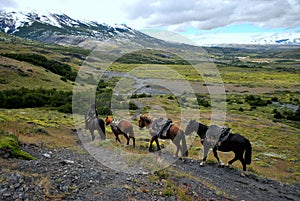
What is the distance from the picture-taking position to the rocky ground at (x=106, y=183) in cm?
809

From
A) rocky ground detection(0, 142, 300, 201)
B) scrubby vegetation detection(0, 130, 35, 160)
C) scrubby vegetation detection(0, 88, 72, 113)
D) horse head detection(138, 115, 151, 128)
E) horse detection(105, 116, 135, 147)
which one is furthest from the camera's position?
scrubby vegetation detection(0, 88, 72, 113)

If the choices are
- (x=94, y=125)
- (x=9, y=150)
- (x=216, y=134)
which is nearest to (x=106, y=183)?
(x=9, y=150)

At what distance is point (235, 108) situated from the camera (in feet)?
169

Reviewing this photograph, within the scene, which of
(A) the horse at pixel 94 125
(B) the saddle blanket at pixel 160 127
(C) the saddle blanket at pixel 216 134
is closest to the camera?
(C) the saddle blanket at pixel 216 134

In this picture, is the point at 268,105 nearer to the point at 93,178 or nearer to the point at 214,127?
the point at 214,127

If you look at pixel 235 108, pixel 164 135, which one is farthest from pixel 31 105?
pixel 235 108

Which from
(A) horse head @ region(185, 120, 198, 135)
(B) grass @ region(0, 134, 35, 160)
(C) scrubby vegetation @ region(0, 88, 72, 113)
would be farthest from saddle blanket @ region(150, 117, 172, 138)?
(C) scrubby vegetation @ region(0, 88, 72, 113)

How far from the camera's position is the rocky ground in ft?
26.5

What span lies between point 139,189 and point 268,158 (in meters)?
15.9

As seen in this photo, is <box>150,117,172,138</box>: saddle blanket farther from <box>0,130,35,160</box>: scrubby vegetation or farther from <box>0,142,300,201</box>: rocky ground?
<box>0,130,35,160</box>: scrubby vegetation

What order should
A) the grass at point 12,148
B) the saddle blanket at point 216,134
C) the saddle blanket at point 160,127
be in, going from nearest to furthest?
the grass at point 12,148, the saddle blanket at point 216,134, the saddle blanket at point 160,127

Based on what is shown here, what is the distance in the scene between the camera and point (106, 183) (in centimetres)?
949

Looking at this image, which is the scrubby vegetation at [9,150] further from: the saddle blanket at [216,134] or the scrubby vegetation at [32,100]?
the scrubby vegetation at [32,100]

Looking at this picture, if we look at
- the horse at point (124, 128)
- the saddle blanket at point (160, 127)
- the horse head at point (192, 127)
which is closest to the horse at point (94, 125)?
the horse at point (124, 128)
